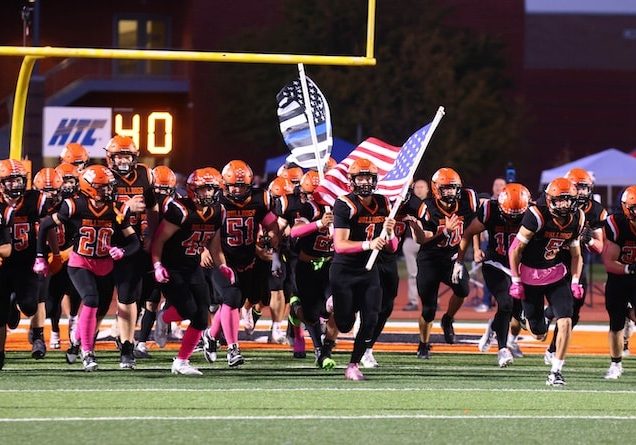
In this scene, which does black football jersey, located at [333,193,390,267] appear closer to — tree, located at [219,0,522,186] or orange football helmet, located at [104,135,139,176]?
orange football helmet, located at [104,135,139,176]

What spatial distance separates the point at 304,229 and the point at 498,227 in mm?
1845

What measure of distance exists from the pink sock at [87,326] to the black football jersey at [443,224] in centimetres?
344

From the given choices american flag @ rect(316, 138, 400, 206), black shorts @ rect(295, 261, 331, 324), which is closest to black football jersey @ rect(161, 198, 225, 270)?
american flag @ rect(316, 138, 400, 206)

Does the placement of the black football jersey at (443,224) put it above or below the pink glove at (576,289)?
above

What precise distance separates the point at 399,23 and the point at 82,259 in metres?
29.3

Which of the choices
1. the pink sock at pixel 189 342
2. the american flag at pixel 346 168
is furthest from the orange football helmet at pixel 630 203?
the pink sock at pixel 189 342

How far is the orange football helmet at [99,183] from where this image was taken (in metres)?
13.0

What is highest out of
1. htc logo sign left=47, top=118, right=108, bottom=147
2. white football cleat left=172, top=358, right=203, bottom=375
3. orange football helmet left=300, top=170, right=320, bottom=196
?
htc logo sign left=47, top=118, right=108, bottom=147

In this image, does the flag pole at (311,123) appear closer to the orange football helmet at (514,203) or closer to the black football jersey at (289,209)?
the black football jersey at (289,209)

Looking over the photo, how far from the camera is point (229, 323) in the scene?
13648 mm

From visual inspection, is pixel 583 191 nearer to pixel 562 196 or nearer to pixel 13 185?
pixel 562 196

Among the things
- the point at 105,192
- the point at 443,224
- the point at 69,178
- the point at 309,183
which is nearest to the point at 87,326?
the point at 105,192

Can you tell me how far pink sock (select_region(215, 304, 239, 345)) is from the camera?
13.6 meters

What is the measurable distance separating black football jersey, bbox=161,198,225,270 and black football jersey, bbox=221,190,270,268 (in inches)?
34.2
